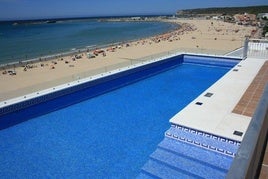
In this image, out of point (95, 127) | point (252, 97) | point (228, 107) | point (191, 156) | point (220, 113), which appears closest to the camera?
point (191, 156)

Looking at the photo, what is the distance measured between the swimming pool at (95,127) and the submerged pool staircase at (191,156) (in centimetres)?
52

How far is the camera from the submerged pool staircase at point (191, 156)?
16.4 ft

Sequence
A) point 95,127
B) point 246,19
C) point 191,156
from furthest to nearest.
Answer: point 246,19 < point 95,127 < point 191,156

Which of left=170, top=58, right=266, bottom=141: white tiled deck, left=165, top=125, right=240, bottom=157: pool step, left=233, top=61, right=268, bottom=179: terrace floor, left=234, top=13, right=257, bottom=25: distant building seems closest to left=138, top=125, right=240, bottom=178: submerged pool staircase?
left=165, top=125, right=240, bottom=157: pool step

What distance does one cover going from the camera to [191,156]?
529 centimetres

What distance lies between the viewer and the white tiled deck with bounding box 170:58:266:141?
17.8ft

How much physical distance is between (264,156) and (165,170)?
3.24 metres

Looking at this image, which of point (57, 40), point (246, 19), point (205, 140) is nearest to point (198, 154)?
point (205, 140)

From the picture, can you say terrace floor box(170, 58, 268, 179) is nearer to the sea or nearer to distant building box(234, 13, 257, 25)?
the sea

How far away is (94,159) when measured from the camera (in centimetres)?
605

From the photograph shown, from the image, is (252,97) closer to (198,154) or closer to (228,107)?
(228,107)

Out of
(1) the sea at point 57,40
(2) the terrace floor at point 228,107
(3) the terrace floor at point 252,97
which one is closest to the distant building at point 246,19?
(1) the sea at point 57,40

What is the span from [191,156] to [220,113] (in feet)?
5.01

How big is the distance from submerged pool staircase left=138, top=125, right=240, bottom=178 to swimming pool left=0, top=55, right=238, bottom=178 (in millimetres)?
525
